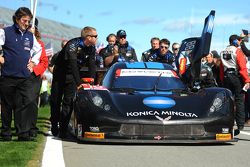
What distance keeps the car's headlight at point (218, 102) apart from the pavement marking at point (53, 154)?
6.95 feet

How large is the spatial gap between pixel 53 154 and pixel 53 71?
10.1 feet

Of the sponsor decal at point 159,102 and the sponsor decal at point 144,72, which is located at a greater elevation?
the sponsor decal at point 144,72

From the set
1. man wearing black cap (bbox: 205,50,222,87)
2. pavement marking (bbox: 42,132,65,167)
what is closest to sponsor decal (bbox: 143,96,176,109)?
pavement marking (bbox: 42,132,65,167)

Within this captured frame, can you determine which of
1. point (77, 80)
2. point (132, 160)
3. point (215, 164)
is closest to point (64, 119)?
point (77, 80)

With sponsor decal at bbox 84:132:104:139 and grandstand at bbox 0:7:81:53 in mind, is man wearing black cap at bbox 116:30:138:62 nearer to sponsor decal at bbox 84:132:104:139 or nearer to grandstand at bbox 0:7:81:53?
sponsor decal at bbox 84:132:104:139

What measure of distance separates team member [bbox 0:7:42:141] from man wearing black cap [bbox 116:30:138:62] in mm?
4666

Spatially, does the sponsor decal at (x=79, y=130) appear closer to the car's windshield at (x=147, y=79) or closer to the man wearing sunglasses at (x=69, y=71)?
the man wearing sunglasses at (x=69, y=71)

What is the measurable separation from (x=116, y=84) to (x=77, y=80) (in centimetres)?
62

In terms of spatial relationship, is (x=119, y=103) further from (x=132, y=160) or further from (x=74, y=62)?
(x=132, y=160)

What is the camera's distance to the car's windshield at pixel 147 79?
8977mm

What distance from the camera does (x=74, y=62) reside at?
878cm

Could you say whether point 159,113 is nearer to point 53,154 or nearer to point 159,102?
point 159,102

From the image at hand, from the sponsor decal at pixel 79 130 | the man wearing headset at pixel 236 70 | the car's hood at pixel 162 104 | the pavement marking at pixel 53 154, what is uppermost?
the man wearing headset at pixel 236 70

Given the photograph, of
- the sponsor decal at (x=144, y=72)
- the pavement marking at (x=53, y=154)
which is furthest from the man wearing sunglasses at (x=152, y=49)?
the pavement marking at (x=53, y=154)
